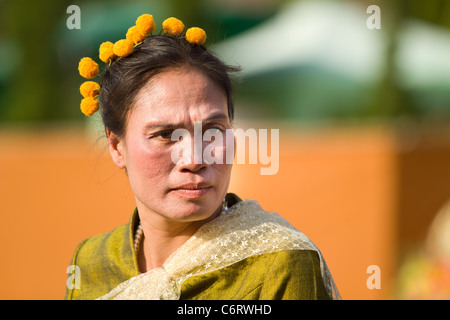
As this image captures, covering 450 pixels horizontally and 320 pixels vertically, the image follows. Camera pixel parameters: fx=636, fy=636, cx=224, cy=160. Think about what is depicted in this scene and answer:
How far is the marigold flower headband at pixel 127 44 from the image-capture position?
2.24 meters

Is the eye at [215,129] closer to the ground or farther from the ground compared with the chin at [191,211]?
farther from the ground

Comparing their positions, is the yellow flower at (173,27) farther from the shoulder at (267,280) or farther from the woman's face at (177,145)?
the shoulder at (267,280)

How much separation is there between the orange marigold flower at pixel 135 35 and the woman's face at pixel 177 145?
21cm

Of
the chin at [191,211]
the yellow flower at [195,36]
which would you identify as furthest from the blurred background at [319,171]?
the chin at [191,211]

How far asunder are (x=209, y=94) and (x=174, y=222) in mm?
479

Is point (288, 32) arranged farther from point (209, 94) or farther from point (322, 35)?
point (209, 94)

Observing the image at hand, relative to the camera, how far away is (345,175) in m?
6.20

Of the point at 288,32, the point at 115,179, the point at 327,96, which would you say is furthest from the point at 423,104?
the point at 115,179

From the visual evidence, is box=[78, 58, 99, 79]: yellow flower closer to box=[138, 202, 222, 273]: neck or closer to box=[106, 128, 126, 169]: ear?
box=[106, 128, 126, 169]: ear

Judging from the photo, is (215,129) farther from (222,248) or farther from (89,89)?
(89,89)

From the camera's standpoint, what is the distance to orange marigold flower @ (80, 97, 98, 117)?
2373 mm

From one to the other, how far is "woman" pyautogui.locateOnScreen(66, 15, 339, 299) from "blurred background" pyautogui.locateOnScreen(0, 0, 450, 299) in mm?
2806

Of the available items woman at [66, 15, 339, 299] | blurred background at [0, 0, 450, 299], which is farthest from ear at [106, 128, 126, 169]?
blurred background at [0, 0, 450, 299]

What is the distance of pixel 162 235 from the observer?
232cm
